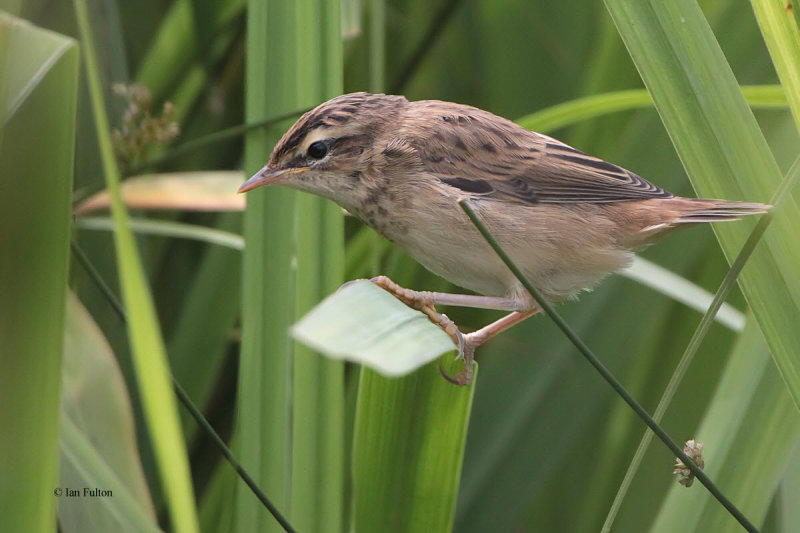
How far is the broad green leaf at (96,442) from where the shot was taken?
1533 mm

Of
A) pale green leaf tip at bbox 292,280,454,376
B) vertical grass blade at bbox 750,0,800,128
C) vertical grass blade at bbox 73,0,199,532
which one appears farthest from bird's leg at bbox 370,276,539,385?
vertical grass blade at bbox 750,0,800,128

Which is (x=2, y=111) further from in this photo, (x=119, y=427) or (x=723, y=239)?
(x=723, y=239)

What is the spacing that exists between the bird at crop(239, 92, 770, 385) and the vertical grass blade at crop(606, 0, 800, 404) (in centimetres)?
54

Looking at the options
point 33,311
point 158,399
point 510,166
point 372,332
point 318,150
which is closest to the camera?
point 158,399

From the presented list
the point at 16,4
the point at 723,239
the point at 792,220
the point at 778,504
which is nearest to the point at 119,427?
the point at 16,4

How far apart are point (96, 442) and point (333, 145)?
97 cm

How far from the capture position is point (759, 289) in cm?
161

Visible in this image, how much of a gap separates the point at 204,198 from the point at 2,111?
1175 mm

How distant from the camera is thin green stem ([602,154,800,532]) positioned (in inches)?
57.4

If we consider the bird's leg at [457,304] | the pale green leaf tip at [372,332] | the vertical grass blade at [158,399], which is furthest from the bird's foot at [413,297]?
the vertical grass blade at [158,399]

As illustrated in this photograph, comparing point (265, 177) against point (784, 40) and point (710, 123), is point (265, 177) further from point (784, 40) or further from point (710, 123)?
point (784, 40)

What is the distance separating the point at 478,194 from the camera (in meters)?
2.39

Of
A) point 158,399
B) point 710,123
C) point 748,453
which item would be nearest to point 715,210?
point 710,123

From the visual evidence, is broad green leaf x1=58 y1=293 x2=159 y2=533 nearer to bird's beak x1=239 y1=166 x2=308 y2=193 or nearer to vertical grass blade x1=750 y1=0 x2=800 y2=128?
bird's beak x1=239 y1=166 x2=308 y2=193
